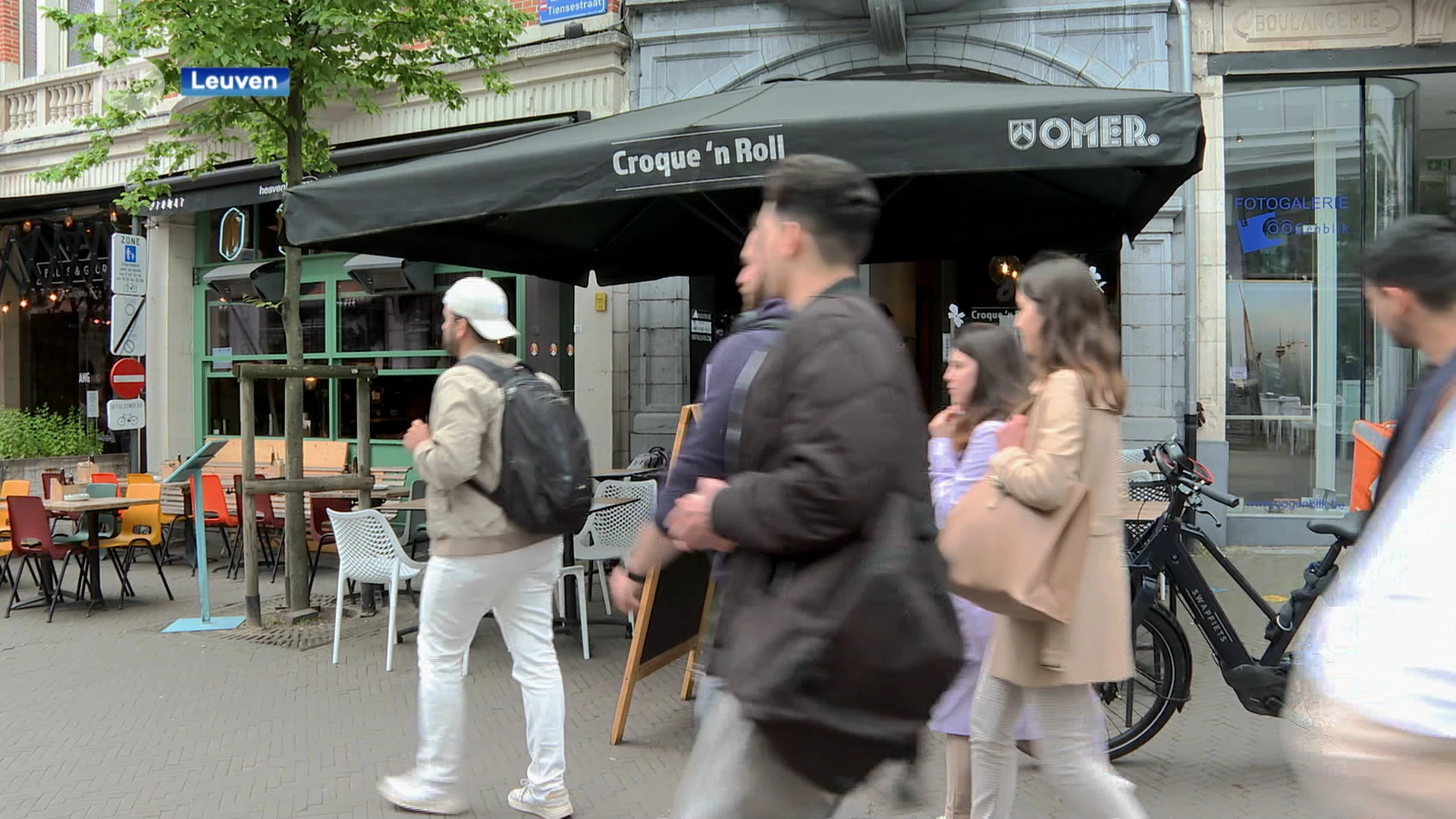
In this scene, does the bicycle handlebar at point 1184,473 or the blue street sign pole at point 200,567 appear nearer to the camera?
the bicycle handlebar at point 1184,473

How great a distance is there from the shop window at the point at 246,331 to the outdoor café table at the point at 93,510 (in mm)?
5033

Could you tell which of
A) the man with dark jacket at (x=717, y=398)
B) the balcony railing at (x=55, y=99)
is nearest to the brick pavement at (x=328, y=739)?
the man with dark jacket at (x=717, y=398)

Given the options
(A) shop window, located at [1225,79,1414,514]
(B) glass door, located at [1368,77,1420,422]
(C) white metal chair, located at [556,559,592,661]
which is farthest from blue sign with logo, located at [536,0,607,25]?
(B) glass door, located at [1368,77,1420,422]

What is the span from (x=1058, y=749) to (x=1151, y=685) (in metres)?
1.54

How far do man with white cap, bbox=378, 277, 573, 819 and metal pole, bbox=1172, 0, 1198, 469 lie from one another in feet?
23.2

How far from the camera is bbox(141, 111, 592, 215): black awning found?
11102mm

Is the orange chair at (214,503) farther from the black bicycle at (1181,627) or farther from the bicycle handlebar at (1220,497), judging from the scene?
the bicycle handlebar at (1220,497)

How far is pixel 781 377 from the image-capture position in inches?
77.7

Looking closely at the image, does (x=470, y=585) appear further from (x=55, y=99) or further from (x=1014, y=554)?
(x=55, y=99)

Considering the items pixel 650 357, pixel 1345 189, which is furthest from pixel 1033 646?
pixel 1345 189

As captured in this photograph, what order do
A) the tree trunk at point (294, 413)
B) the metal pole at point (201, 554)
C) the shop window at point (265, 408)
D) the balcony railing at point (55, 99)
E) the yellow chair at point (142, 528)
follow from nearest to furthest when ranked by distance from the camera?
the tree trunk at point (294, 413) < the metal pole at point (201, 554) < the yellow chair at point (142, 528) < the shop window at point (265, 408) < the balcony railing at point (55, 99)

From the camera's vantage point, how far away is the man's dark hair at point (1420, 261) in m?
2.22

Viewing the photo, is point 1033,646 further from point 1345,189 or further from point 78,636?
→ point 1345,189

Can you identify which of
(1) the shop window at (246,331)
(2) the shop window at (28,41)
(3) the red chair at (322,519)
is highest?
(2) the shop window at (28,41)
